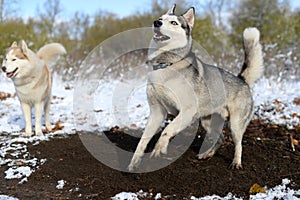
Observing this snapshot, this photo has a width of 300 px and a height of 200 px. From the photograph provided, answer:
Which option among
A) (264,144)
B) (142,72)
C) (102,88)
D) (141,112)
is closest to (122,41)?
(142,72)

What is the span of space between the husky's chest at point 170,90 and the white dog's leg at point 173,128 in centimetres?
8

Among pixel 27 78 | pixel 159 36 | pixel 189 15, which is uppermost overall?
pixel 189 15

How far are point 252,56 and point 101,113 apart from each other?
11.5 feet

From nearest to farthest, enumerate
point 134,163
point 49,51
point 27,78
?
point 134,163
point 27,78
point 49,51

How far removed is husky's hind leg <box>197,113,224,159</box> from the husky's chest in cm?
68

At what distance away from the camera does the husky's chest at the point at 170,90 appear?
3.78 metres

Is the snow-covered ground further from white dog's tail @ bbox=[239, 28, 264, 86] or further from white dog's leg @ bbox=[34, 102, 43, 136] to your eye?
white dog's tail @ bbox=[239, 28, 264, 86]

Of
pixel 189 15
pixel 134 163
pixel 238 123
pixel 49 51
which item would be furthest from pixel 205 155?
pixel 49 51

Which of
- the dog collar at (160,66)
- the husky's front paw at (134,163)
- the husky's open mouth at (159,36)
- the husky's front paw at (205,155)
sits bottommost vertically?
the husky's front paw at (205,155)

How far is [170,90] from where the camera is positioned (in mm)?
3770

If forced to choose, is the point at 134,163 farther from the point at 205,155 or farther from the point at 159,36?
the point at 159,36

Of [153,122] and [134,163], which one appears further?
[153,122]

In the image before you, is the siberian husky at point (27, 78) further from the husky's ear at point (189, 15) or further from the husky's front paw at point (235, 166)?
the husky's front paw at point (235, 166)

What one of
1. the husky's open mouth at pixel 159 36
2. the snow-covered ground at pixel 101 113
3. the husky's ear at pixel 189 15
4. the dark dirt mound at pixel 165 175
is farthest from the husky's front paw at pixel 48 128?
the husky's ear at pixel 189 15
